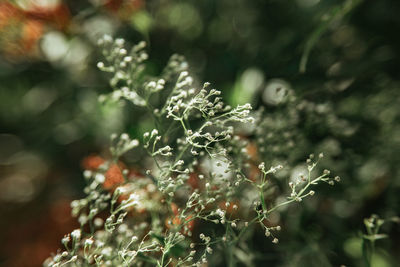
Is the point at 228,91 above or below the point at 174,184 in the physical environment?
above

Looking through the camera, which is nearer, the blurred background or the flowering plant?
the flowering plant

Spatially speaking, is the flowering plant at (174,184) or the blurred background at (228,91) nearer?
the flowering plant at (174,184)

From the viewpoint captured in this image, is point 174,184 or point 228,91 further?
point 228,91

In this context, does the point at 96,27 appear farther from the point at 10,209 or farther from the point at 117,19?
the point at 10,209
